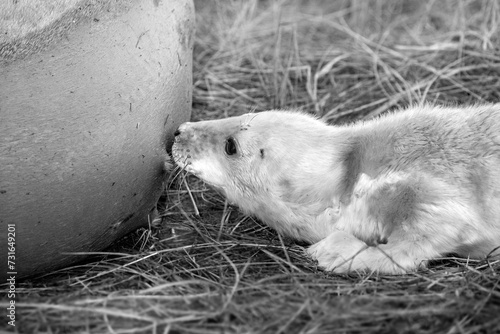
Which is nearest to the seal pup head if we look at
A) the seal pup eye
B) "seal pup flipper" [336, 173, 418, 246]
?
the seal pup eye

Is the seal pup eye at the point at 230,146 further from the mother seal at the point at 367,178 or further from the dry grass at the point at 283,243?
the dry grass at the point at 283,243

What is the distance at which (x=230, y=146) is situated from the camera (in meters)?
3.62

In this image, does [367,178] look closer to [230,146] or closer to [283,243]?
[283,243]

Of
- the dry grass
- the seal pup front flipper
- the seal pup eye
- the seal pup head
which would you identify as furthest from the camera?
the seal pup eye

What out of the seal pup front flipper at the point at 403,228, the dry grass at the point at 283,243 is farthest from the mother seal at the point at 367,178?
the dry grass at the point at 283,243

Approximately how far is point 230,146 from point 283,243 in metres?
0.56

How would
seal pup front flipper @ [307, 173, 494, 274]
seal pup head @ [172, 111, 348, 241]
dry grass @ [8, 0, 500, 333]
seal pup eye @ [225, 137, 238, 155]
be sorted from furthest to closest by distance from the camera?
seal pup eye @ [225, 137, 238, 155] → seal pup head @ [172, 111, 348, 241] → seal pup front flipper @ [307, 173, 494, 274] → dry grass @ [8, 0, 500, 333]

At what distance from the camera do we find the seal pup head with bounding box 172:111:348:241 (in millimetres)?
3477

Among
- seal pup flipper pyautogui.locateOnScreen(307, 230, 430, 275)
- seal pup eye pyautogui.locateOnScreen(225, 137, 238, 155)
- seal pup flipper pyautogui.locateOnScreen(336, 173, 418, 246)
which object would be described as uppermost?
seal pup eye pyautogui.locateOnScreen(225, 137, 238, 155)

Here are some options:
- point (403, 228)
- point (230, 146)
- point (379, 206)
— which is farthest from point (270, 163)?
point (403, 228)

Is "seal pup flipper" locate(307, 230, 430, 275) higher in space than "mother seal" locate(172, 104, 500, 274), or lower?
lower

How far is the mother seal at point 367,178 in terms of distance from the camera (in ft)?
10.4

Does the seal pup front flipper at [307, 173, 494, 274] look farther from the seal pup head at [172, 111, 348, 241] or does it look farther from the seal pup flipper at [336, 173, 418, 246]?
the seal pup head at [172, 111, 348, 241]

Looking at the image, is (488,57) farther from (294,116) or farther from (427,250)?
(427,250)
